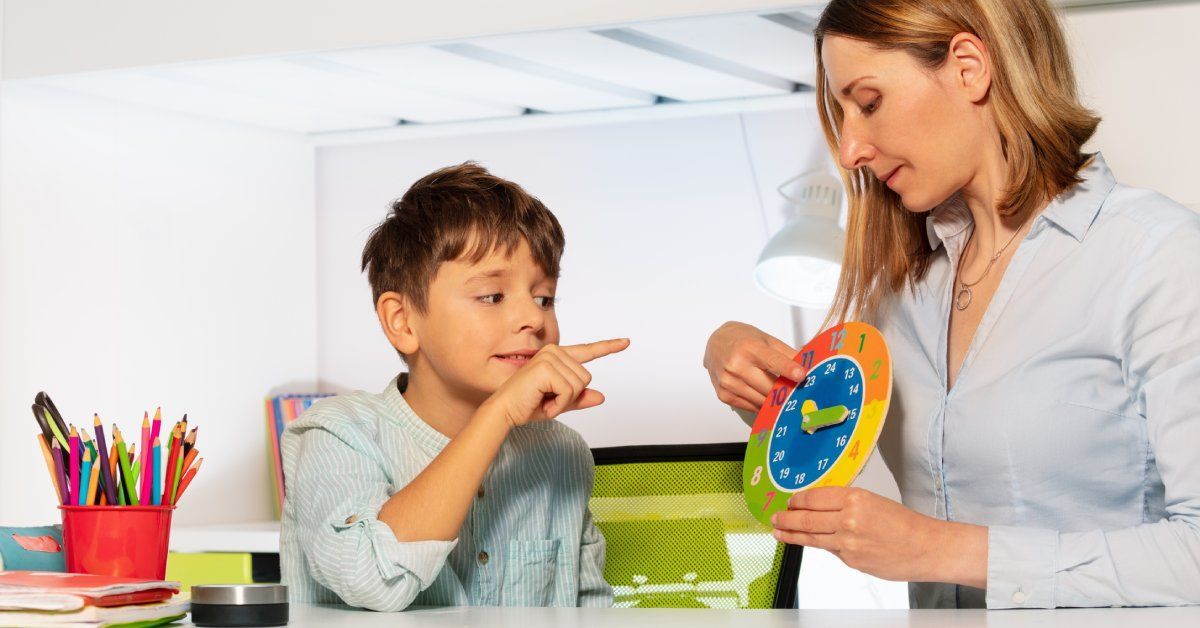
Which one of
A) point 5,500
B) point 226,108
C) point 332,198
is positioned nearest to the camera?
point 5,500

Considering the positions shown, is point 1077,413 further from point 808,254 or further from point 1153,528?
point 808,254

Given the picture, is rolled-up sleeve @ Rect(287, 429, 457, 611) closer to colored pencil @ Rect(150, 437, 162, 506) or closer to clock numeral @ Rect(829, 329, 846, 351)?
colored pencil @ Rect(150, 437, 162, 506)

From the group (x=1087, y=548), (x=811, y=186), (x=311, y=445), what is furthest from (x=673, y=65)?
(x=1087, y=548)

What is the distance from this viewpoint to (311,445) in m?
1.15

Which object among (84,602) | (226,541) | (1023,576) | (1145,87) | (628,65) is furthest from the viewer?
Answer: (226,541)

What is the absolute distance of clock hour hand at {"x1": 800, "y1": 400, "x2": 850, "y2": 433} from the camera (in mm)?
1068

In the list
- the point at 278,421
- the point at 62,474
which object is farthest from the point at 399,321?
the point at 278,421

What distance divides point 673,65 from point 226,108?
2.60 feet

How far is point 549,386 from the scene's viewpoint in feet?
3.61

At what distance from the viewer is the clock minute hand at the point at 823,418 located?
1.07m

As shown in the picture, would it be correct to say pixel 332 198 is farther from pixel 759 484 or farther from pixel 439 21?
pixel 759 484

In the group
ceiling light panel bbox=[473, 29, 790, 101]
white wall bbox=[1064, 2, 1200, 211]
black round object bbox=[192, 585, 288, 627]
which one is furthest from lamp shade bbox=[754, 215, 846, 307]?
black round object bbox=[192, 585, 288, 627]

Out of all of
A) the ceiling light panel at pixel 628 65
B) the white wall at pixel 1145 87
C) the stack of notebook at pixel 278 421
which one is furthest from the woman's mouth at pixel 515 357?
the stack of notebook at pixel 278 421

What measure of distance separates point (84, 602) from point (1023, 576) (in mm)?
723
